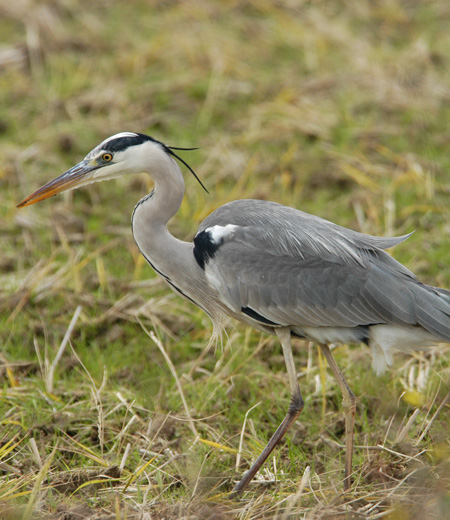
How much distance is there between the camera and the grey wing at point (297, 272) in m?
3.76

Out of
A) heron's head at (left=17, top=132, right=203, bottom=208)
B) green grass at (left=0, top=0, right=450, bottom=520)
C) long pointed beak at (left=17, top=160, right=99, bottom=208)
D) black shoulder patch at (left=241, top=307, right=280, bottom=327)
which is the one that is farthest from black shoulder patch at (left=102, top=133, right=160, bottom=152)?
green grass at (left=0, top=0, right=450, bottom=520)

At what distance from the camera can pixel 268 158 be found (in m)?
6.99

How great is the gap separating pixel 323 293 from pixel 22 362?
5.99 feet

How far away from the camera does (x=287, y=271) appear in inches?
151

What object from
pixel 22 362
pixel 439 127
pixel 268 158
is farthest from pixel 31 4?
pixel 22 362

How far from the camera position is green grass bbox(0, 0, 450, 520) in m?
3.63

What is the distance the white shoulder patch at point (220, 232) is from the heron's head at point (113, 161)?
0.38 metres

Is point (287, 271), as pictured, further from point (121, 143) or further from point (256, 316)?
point (121, 143)

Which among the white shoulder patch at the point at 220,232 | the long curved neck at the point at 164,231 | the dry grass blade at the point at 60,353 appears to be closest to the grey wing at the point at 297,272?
the white shoulder patch at the point at 220,232

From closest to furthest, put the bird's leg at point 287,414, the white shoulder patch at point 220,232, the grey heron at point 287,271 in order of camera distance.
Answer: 1. the bird's leg at point 287,414
2. the grey heron at point 287,271
3. the white shoulder patch at point 220,232

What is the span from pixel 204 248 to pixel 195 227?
2057 millimetres

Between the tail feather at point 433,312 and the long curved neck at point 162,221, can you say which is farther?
the long curved neck at point 162,221

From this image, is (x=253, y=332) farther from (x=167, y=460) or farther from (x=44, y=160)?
(x=44, y=160)

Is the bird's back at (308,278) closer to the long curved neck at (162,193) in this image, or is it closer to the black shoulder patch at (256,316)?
the black shoulder patch at (256,316)
